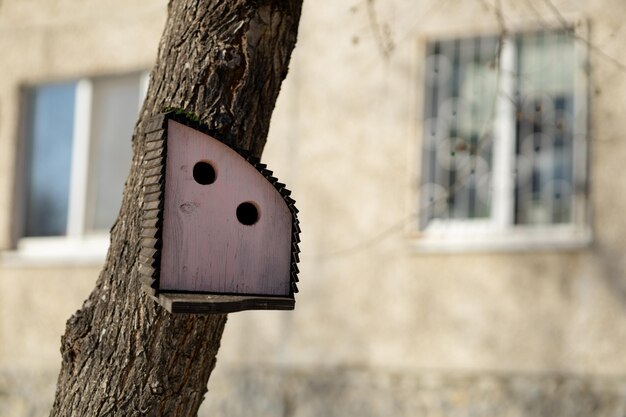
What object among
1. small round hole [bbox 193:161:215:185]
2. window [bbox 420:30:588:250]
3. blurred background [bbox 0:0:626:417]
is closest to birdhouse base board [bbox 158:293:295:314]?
small round hole [bbox 193:161:215:185]

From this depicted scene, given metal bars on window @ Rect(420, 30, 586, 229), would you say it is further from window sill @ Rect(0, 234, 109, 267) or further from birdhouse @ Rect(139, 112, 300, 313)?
birdhouse @ Rect(139, 112, 300, 313)

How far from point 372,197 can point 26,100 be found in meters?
3.52

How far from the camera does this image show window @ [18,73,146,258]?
9.96m

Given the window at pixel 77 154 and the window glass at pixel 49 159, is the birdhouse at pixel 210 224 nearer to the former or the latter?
the window at pixel 77 154

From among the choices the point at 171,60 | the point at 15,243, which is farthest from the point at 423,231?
the point at 171,60

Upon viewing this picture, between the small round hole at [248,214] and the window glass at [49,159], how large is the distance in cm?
669

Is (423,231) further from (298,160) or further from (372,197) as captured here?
(298,160)

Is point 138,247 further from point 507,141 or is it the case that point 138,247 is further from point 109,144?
point 109,144

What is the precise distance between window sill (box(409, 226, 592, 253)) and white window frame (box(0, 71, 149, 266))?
9.52ft

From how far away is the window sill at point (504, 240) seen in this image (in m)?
7.96

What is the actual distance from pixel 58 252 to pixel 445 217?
3.48 metres

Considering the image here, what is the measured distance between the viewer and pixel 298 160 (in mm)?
8914

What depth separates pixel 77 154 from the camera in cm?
1008

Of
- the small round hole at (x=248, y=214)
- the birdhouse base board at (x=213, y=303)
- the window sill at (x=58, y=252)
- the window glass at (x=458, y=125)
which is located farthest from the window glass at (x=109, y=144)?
the birdhouse base board at (x=213, y=303)
